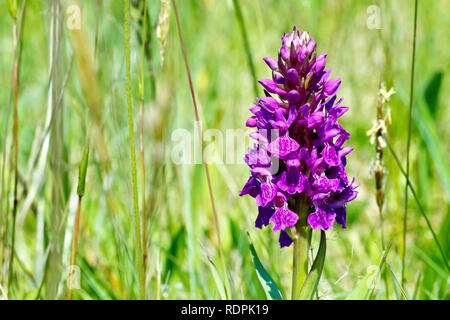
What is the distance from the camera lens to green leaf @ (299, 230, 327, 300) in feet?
3.48

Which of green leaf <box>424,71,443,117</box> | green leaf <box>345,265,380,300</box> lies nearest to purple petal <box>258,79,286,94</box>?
green leaf <box>345,265,380,300</box>

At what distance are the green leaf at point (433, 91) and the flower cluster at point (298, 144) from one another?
1.49 meters

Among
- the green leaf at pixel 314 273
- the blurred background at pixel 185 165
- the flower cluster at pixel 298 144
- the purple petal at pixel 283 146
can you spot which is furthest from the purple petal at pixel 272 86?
the green leaf at pixel 314 273

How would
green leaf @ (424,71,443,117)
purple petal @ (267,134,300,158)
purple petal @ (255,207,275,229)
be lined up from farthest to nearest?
green leaf @ (424,71,443,117) → purple petal @ (255,207,275,229) → purple petal @ (267,134,300,158)

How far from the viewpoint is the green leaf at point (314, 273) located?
1.06 m

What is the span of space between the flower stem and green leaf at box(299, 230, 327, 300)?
0.04 m

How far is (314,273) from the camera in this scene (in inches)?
42.0

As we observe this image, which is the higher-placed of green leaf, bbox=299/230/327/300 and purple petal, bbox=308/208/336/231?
purple petal, bbox=308/208/336/231

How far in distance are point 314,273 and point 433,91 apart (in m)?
1.70

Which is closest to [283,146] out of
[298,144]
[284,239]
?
[298,144]

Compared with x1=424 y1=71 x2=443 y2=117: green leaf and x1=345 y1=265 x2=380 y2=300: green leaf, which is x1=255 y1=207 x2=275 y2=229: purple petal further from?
x1=424 y1=71 x2=443 y2=117: green leaf

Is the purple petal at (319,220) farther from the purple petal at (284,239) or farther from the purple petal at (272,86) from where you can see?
the purple petal at (272,86)

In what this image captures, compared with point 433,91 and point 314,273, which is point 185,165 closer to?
point 314,273

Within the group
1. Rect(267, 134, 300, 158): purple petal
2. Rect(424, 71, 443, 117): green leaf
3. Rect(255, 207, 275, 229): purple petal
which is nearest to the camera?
Rect(267, 134, 300, 158): purple petal
